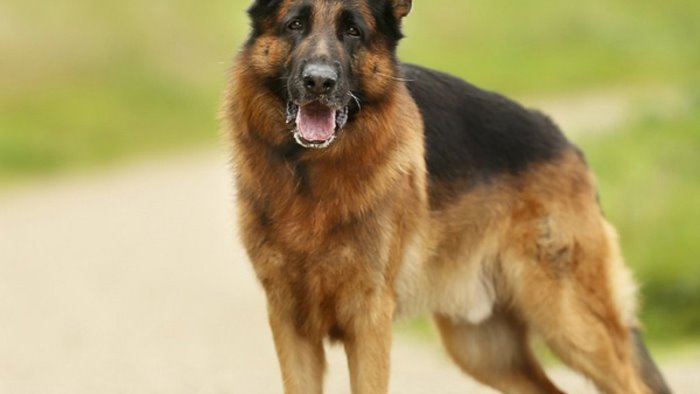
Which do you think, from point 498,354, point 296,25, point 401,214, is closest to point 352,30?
point 296,25

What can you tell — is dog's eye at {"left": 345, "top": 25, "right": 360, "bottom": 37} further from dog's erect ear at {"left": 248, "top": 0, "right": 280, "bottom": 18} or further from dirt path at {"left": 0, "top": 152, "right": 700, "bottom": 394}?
dirt path at {"left": 0, "top": 152, "right": 700, "bottom": 394}

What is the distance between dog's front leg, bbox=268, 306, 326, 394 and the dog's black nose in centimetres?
107

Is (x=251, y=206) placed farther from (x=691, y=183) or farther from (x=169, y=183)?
(x=169, y=183)

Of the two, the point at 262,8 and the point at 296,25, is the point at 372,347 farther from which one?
the point at 262,8

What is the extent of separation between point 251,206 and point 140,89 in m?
18.1

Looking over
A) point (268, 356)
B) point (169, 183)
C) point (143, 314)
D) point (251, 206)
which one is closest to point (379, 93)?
point (251, 206)

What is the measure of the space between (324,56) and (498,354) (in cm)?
239

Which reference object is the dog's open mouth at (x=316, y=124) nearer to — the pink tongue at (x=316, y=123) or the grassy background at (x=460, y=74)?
the pink tongue at (x=316, y=123)

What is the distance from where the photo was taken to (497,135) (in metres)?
8.12

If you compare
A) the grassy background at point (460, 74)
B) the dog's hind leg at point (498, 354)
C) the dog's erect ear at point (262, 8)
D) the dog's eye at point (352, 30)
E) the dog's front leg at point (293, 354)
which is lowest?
the grassy background at point (460, 74)

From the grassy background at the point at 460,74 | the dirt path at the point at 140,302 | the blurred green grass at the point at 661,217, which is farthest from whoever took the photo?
the grassy background at the point at 460,74

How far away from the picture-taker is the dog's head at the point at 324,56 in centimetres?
688

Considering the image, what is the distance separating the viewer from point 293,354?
7324 millimetres

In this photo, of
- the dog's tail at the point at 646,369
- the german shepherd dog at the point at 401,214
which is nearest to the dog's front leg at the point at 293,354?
the german shepherd dog at the point at 401,214
